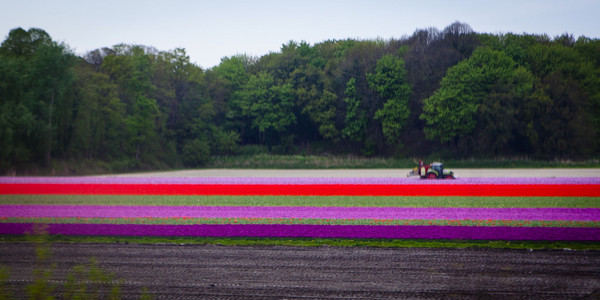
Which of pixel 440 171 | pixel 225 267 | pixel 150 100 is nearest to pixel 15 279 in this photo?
pixel 225 267

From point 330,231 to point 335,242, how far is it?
1.36 metres

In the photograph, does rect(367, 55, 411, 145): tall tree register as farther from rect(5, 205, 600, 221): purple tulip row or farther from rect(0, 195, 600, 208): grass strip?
rect(5, 205, 600, 221): purple tulip row

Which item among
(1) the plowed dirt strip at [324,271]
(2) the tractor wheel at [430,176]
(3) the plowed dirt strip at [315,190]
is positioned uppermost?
(2) the tractor wheel at [430,176]

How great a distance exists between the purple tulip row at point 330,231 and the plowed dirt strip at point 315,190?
8.75m

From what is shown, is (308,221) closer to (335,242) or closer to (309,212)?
(309,212)

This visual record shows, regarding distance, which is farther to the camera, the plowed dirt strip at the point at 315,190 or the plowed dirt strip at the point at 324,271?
the plowed dirt strip at the point at 315,190

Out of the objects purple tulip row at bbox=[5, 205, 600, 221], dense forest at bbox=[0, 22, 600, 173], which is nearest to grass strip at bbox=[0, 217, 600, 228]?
purple tulip row at bbox=[5, 205, 600, 221]

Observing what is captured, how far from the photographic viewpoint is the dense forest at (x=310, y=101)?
47.8 meters

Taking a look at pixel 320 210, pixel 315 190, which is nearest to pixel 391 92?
pixel 315 190

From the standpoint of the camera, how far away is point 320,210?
18531 millimetres

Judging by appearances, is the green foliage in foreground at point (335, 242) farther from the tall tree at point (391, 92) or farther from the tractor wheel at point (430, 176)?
the tall tree at point (391, 92)

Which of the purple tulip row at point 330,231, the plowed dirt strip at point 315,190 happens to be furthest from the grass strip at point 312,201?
the purple tulip row at point 330,231

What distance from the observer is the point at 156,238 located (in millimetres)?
13602

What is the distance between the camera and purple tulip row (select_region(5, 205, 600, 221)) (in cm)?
1644
